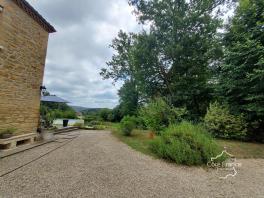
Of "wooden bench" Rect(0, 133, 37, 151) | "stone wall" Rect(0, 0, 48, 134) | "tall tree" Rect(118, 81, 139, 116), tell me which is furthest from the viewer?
"tall tree" Rect(118, 81, 139, 116)

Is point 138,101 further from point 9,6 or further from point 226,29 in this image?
point 9,6

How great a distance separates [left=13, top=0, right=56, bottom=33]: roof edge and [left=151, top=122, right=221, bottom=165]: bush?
23.6 ft

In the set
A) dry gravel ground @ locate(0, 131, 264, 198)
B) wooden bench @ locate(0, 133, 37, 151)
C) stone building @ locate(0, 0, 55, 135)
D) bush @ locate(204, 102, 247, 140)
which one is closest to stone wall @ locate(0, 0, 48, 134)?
stone building @ locate(0, 0, 55, 135)

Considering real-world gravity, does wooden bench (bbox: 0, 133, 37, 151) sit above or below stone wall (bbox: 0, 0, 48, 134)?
below

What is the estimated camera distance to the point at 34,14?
6469mm

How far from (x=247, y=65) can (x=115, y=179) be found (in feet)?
29.4

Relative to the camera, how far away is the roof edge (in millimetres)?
5773

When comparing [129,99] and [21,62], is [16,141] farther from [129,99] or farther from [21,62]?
[129,99]

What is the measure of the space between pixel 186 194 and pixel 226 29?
11.4m

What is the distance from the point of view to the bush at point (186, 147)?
4570mm

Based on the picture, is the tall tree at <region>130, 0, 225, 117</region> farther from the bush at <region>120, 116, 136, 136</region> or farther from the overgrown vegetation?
the bush at <region>120, 116, 136, 136</region>

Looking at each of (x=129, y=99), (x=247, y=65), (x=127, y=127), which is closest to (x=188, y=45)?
(x=247, y=65)

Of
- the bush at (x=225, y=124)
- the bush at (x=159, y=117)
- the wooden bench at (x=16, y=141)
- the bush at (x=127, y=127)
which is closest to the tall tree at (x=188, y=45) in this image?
the bush at (x=225, y=124)

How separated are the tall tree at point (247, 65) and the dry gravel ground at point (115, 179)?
4776mm
